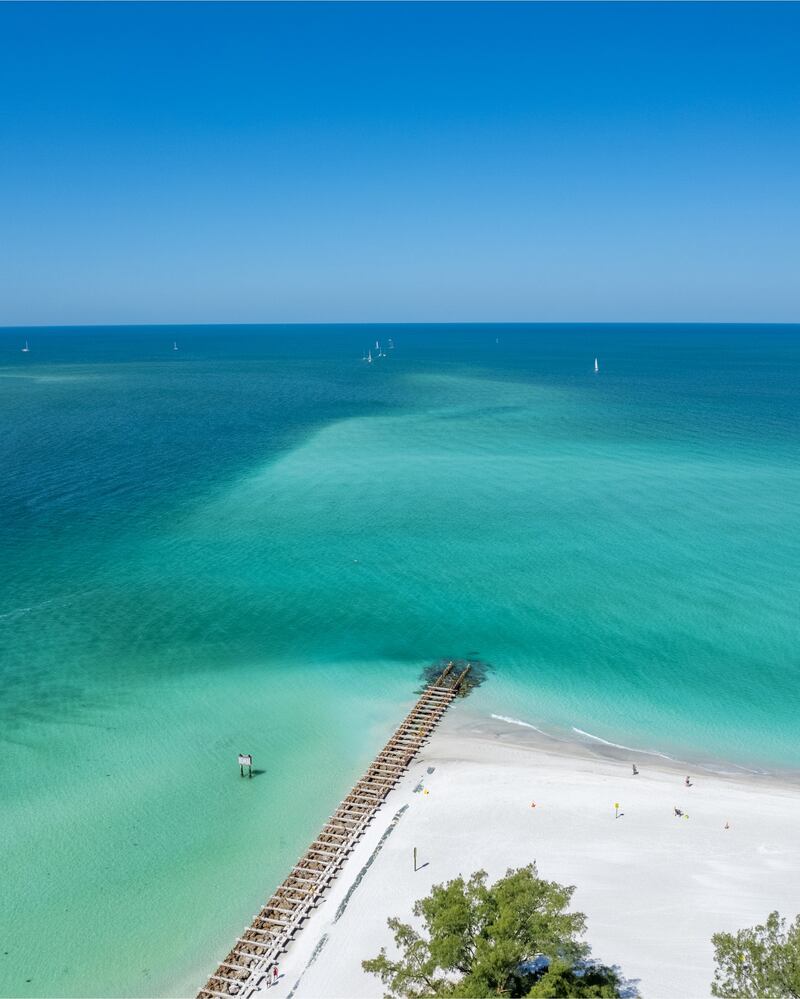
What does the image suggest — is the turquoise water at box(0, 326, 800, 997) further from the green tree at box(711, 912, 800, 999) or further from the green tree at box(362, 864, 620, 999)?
the green tree at box(711, 912, 800, 999)

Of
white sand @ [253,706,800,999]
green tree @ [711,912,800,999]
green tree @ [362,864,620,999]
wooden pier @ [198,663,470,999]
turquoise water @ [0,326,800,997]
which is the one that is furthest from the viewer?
turquoise water @ [0,326,800,997]

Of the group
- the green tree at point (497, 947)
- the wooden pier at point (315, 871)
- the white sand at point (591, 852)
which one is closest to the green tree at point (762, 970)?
the green tree at point (497, 947)

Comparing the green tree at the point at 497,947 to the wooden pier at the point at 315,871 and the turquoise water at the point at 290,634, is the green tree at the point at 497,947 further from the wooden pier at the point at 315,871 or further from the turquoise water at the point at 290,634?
the turquoise water at the point at 290,634

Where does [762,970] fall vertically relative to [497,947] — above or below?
below

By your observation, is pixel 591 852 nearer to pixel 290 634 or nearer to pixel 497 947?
pixel 497 947

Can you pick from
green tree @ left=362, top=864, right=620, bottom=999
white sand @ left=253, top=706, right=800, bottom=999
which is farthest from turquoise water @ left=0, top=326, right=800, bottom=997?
green tree @ left=362, top=864, right=620, bottom=999

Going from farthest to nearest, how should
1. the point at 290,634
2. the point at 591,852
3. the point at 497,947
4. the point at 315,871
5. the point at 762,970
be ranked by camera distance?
the point at 290,634 → the point at 591,852 → the point at 315,871 → the point at 497,947 → the point at 762,970

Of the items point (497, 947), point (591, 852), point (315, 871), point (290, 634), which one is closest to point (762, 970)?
point (497, 947)
